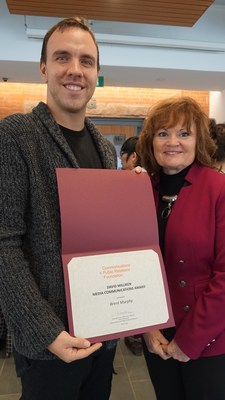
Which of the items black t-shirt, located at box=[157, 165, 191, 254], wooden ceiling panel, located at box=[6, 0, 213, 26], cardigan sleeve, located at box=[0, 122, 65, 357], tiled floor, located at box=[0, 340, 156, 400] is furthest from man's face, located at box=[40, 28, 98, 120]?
wooden ceiling panel, located at box=[6, 0, 213, 26]

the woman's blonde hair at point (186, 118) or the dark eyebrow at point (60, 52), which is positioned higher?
the dark eyebrow at point (60, 52)

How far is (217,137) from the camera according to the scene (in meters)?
1.79

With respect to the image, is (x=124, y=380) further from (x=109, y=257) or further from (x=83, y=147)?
(x=83, y=147)

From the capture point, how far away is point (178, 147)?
50.0 inches

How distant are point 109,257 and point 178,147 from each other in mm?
552

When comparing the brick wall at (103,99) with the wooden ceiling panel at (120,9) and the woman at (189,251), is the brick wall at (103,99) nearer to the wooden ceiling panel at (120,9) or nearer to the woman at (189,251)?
the wooden ceiling panel at (120,9)

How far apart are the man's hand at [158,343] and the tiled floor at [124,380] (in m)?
1.24

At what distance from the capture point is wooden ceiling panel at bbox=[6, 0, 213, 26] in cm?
358

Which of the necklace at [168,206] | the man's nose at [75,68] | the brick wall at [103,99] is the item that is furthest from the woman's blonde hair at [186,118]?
the brick wall at [103,99]

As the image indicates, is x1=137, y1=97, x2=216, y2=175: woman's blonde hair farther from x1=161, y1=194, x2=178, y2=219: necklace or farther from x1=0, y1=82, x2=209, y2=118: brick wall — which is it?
x1=0, y1=82, x2=209, y2=118: brick wall

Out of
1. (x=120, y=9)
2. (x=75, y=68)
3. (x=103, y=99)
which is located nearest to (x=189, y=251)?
(x=75, y=68)

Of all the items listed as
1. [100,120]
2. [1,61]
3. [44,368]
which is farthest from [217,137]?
[100,120]

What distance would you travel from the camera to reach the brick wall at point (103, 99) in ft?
20.5

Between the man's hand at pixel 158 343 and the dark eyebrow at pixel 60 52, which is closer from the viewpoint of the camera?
the dark eyebrow at pixel 60 52
